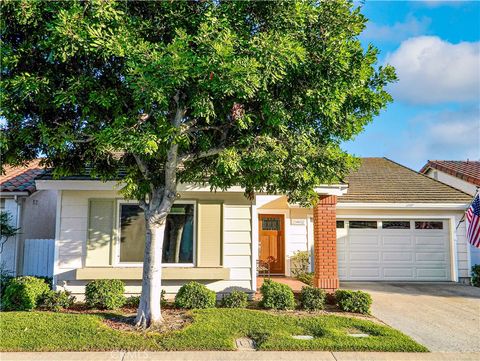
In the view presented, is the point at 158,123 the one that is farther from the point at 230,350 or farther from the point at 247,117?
the point at 230,350

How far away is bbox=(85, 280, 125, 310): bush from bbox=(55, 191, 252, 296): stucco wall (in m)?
0.98

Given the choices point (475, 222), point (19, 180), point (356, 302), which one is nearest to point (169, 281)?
point (356, 302)

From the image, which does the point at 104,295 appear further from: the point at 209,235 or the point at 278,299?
the point at 278,299

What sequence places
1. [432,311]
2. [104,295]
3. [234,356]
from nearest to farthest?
[234,356], [104,295], [432,311]

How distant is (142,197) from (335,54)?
437 centimetres

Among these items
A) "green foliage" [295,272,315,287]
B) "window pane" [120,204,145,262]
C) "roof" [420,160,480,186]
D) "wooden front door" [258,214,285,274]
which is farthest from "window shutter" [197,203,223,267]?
"roof" [420,160,480,186]

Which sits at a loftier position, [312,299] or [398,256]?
[398,256]

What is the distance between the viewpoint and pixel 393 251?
1399cm

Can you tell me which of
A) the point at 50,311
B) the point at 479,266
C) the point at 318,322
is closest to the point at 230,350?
the point at 318,322

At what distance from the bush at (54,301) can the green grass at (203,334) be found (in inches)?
25.5

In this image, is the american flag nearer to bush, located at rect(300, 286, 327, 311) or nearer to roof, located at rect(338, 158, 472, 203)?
roof, located at rect(338, 158, 472, 203)

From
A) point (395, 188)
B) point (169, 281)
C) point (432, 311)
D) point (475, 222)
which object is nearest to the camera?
point (432, 311)

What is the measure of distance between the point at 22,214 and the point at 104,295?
480cm

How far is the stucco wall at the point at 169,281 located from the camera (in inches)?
391
